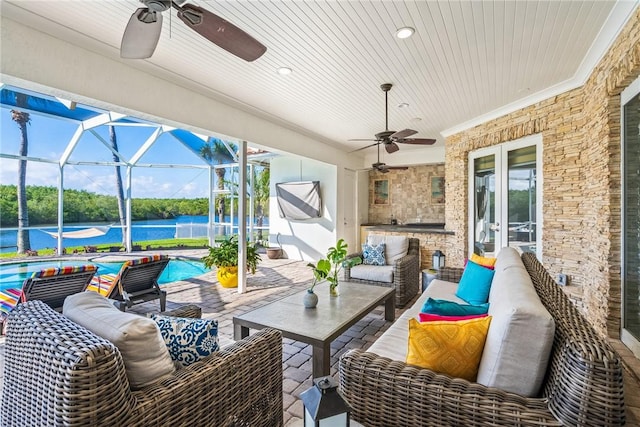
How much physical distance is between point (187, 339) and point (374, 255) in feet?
11.0

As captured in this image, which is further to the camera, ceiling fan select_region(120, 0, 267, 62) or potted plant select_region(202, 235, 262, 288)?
potted plant select_region(202, 235, 262, 288)

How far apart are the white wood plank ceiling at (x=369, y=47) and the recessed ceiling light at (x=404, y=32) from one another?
42 millimetres

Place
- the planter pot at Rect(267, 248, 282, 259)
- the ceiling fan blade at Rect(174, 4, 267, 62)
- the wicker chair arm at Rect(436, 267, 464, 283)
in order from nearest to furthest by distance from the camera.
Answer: the ceiling fan blade at Rect(174, 4, 267, 62)
the wicker chair arm at Rect(436, 267, 464, 283)
the planter pot at Rect(267, 248, 282, 259)

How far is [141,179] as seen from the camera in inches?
356

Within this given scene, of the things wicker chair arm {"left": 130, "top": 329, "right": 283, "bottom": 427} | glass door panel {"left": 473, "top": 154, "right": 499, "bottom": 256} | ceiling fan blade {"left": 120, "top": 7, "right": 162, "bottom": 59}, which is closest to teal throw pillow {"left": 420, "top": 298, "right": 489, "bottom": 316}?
wicker chair arm {"left": 130, "top": 329, "right": 283, "bottom": 427}

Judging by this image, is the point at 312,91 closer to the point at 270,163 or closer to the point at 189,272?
the point at 270,163

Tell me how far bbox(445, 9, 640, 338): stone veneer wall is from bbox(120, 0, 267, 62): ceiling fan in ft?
9.45

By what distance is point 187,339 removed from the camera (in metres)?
1.45

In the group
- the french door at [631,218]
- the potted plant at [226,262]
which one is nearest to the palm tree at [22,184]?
the potted plant at [226,262]

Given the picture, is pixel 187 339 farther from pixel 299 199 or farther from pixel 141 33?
pixel 299 199

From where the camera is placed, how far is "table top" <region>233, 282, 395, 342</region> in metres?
2.27

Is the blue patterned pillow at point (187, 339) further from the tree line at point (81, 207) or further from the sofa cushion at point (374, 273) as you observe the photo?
the tree line at point (81, 207)

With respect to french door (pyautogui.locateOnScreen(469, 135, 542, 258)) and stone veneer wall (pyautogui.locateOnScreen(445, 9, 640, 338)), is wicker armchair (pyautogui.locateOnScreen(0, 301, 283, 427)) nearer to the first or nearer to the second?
stone veneer wall (pyautogui.locateOnScreen(445, 9, 640, 338))

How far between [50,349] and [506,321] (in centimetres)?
169
